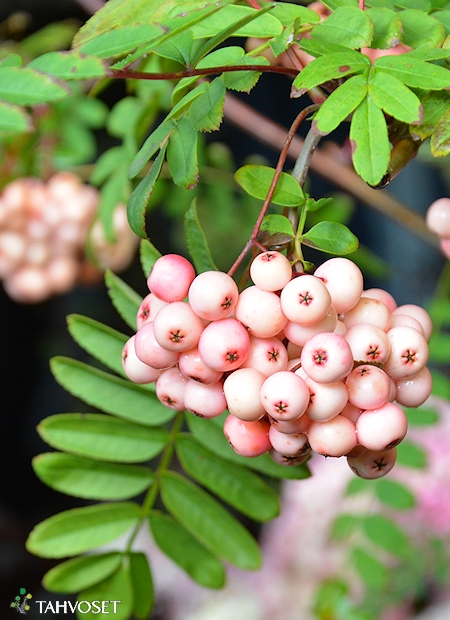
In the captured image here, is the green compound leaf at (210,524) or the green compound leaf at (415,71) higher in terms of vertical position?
the green compound leaf at (415,71)

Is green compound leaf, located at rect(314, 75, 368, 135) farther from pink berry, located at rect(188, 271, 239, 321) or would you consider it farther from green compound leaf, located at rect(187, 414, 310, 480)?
green compound leaf, located at rect(187, 414, 310, 480)

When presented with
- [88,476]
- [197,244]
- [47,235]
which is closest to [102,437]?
[88,476]

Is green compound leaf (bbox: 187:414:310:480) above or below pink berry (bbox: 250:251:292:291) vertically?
below

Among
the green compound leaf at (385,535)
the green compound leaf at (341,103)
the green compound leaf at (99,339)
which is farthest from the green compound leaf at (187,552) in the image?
the green compound leaf at (341,103)

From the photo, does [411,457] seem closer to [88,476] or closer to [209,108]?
[88,476]

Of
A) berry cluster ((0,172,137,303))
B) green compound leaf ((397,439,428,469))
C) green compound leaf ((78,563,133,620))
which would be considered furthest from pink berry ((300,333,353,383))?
berry cluster ((0,172,137,303))

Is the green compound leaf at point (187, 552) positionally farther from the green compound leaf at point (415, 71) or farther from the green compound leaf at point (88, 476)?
the green compound leaf at point (415, 71)

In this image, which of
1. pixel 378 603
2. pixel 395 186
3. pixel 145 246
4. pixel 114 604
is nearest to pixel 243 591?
pixel 378 603
